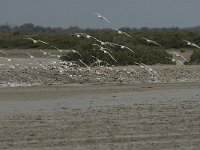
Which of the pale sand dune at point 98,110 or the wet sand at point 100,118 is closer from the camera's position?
the wet sand at point 100,118

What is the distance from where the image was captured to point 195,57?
32.5m

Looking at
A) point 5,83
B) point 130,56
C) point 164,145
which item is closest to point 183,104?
point 164,145

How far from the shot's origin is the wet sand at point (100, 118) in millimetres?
9836

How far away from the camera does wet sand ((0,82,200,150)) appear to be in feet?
32.3

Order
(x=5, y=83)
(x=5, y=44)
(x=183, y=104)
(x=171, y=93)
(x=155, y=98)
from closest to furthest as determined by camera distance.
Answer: (x=183, y=104)
(x=155, y=98)
(x=171, y=93)
(x=5, y=83)
(x=5, y=44)

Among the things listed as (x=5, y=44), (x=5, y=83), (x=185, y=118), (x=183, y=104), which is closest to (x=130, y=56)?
(x=5, y=83)

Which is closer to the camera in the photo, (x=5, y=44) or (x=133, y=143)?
(x=133, y=143)

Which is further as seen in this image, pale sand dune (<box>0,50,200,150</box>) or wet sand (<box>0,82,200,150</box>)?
pale sand dune (<box>0,50,200,150</box>)

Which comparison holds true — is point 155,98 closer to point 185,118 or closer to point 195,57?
point 185,118

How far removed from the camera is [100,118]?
12.5 meters

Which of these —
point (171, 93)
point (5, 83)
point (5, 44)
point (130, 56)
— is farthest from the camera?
point (5, 44)

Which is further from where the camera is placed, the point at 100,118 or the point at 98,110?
the point at 98,110

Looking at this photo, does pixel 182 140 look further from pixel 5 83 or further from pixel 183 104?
pixel 5 83

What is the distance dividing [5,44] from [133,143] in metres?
44.3
